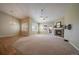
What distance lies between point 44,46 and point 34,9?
0.80 m

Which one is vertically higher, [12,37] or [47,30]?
[47,30]

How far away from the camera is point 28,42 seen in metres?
1.88

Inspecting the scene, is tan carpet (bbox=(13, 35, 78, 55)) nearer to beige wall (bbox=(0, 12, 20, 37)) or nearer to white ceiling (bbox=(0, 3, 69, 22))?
beige wall (bbox=(0, 12, 20, 37))

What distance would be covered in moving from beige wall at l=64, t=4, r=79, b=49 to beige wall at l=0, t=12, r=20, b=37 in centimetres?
109

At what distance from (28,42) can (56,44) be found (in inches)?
23.5

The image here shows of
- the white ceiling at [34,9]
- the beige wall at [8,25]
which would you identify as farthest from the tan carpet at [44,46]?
the white ceiling at [34,9]

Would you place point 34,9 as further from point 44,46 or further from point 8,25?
point 44,46

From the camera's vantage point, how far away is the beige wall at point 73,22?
5.95 feet

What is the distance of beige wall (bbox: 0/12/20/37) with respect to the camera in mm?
1833

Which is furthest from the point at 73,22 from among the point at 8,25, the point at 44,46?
the point at 8,25

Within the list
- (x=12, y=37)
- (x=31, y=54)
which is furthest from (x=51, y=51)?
(x=12, y=37)

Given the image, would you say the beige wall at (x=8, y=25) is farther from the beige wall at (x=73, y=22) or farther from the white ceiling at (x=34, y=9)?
the beige wall at (x=73, y=22)

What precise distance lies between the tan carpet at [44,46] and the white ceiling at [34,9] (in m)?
0.44
